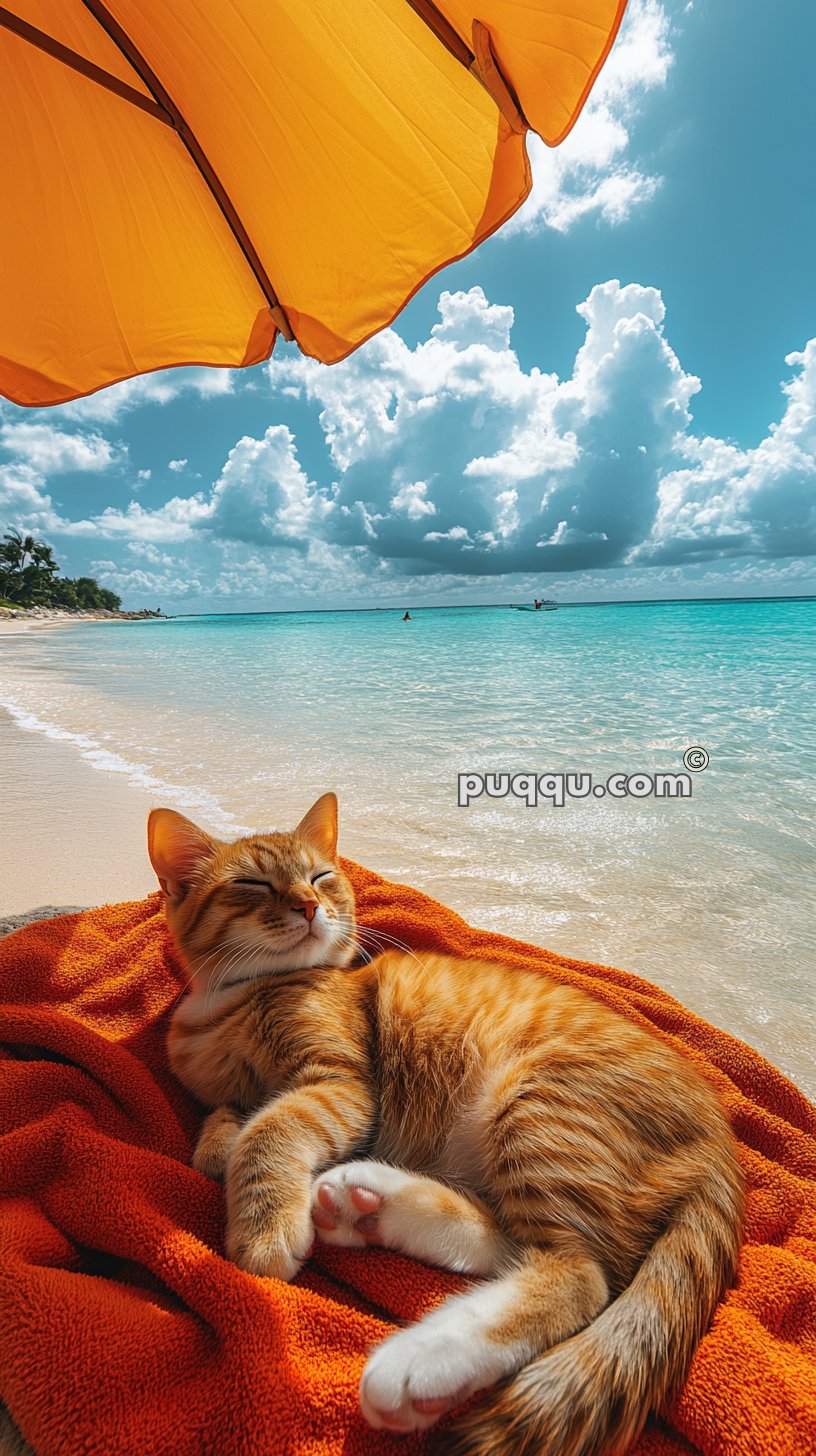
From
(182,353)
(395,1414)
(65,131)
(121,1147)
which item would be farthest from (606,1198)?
(65,131)

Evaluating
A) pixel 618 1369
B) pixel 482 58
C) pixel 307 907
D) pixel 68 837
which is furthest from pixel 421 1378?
pixel 68 837

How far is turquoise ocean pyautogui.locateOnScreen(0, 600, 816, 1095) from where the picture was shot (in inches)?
88.6

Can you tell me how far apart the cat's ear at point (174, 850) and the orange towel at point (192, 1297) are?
34 cm

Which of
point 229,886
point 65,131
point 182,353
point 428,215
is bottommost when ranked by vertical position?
point 229,886

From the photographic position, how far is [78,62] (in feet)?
5.95

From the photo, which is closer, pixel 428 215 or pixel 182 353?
pixel 428 215

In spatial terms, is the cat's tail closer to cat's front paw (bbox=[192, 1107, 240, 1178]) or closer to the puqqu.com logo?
cat's front paw (bbox=[192, 1107, 240, 1178])

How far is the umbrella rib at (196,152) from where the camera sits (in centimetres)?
182

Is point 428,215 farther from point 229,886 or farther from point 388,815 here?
point 388,815

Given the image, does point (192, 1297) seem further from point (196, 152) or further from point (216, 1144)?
point (196, 152)

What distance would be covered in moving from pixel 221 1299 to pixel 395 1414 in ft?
0.80

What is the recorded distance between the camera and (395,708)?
7441mm

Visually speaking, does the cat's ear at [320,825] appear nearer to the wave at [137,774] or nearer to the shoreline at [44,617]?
the wave at [137,774]

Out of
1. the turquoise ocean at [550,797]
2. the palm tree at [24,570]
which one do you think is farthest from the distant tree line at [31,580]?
the turquoise ocean at [550,797]
